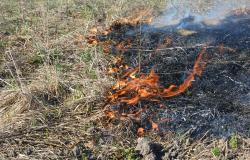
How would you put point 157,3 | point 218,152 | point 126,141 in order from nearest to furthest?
point 218,152
point 126,141
point 157,3

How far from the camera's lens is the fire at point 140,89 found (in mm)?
4309

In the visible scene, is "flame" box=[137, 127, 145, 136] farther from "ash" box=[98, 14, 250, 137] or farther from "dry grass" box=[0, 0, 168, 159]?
"dry grass" box=[0, 0, 168, 159]

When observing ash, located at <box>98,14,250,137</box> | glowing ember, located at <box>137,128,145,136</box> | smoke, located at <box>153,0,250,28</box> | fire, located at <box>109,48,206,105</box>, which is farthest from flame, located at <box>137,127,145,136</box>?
smoke, located at <box>153,0,250,28</box>

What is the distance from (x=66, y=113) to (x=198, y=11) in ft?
11.3

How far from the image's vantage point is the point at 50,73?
15.3ft

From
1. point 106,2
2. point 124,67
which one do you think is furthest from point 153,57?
point 106,2

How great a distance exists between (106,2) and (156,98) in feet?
11.4

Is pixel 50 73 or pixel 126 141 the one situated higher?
pixel 50 73

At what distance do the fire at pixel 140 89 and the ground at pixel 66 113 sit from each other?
6.3 inches

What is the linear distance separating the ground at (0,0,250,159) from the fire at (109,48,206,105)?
0.52ft

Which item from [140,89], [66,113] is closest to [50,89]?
[66,113]

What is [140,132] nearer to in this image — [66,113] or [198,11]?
[66,113]

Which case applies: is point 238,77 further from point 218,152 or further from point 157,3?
point 157,3

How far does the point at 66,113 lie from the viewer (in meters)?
4.32
